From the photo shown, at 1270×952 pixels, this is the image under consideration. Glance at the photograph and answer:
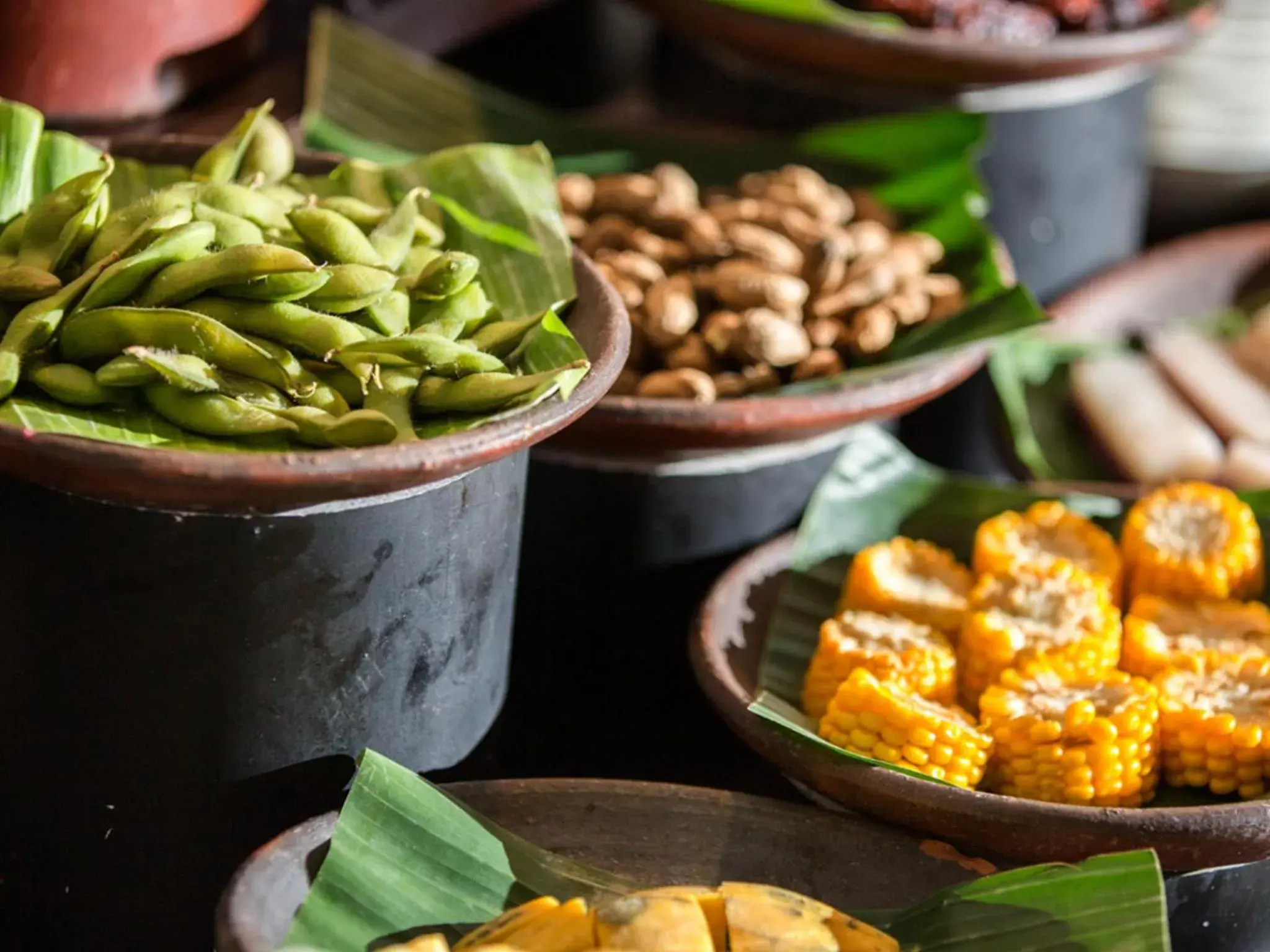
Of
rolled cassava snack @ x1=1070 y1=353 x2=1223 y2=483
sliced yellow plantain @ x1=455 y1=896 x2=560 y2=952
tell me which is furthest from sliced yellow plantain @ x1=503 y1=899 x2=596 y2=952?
rolled cassava snack @ x1=1070 y1=353 x2=1223 y2=483

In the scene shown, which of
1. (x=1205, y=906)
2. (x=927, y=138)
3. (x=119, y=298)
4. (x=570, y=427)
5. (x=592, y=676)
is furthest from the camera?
(x=927, y=138)

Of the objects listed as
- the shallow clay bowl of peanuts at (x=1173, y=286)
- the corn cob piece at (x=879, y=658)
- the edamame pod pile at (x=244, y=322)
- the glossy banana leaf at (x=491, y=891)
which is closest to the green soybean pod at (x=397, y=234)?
the edamame pod pile at (x=244, y=322)

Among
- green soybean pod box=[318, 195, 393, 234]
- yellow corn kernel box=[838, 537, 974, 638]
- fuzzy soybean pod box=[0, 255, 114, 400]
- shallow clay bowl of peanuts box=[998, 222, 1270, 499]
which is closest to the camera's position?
fuzzy soybean pod box=[0, 255, 114, 400]

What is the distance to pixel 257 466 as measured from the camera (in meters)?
1.23

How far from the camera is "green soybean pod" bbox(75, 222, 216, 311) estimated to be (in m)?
1.39

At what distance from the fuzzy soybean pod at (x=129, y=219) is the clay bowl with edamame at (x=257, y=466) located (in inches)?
10.8

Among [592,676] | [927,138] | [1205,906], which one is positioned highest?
[927,138]

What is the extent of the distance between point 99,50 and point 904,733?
146cm

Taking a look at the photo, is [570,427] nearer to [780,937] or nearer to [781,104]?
[780,937]

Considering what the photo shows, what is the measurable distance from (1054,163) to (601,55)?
123cm

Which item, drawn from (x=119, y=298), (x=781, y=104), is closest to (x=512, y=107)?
(x=781, y=104)

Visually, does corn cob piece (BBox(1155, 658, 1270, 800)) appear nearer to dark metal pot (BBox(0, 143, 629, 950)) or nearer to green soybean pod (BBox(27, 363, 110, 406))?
dark metal pot (BBox(0, 143, 629, 950))

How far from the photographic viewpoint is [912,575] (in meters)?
1.91

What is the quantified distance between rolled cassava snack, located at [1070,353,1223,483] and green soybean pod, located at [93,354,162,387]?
1.73 meters
